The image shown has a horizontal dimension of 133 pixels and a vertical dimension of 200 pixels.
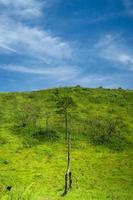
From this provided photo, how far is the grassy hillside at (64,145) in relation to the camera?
61.6 meters

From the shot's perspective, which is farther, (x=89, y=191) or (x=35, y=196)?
(x=89, y=191)

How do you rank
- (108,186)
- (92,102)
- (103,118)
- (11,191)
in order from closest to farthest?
(11,191)
(108,186)
(103,118)
(92,102)

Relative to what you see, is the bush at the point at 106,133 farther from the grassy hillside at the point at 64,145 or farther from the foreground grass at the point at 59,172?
the foreground grass at the point at 59,172

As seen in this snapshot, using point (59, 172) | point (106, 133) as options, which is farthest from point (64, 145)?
point (59, 172)

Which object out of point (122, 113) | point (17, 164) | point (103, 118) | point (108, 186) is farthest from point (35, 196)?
point (122, 113)

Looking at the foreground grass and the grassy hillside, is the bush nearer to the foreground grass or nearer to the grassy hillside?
the grassy hillside

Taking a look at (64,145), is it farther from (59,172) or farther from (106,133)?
(59,172)

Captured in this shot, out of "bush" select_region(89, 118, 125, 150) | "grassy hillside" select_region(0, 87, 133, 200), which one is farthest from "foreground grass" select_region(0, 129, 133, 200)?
"bush" select_region(89, 118, 125, 150)

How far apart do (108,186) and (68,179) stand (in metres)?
6.61

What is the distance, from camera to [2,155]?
79750 millimetres

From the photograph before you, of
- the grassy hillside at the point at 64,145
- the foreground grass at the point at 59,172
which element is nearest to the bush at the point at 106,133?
the grassy hillside at the point at 64,145

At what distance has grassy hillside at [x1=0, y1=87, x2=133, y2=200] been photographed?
202 ft

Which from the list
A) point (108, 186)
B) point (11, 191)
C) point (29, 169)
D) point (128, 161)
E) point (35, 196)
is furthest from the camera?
point (128, 161)

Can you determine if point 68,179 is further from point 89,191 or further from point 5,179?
point 5,179
